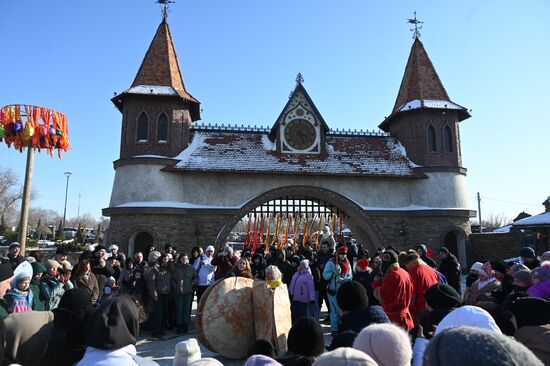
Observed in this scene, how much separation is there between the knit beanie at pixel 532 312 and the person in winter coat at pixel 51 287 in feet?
19.6

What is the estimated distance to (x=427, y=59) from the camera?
23688mm

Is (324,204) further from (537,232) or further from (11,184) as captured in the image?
(11,184)

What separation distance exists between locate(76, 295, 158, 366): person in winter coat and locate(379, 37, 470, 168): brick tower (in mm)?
20485

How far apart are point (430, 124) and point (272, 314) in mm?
18538

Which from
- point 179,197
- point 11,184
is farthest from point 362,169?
point 11,184

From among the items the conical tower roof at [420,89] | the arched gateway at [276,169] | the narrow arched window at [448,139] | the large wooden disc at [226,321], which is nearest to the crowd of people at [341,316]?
the large wooden disc at [226,321]

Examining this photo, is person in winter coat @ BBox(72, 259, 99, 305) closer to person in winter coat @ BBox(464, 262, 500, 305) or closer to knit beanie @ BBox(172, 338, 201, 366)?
knit beanie @ BBox(172, 338, 201, 366)

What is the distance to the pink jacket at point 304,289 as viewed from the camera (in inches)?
311

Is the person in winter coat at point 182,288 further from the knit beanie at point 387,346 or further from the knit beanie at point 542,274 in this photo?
the knit beanie at point 387,346

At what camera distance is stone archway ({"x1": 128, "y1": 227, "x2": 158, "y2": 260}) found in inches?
687

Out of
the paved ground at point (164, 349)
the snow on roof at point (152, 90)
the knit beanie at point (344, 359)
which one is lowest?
the paved ground at point (164, 349)

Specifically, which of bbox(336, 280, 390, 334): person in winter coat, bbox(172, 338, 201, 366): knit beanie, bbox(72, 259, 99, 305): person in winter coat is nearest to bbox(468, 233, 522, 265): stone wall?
bbox(336, 280, 390, 334): person in winter coat

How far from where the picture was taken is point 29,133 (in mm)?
13156

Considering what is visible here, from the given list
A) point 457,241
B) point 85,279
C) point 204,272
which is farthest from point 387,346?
point 457,241
